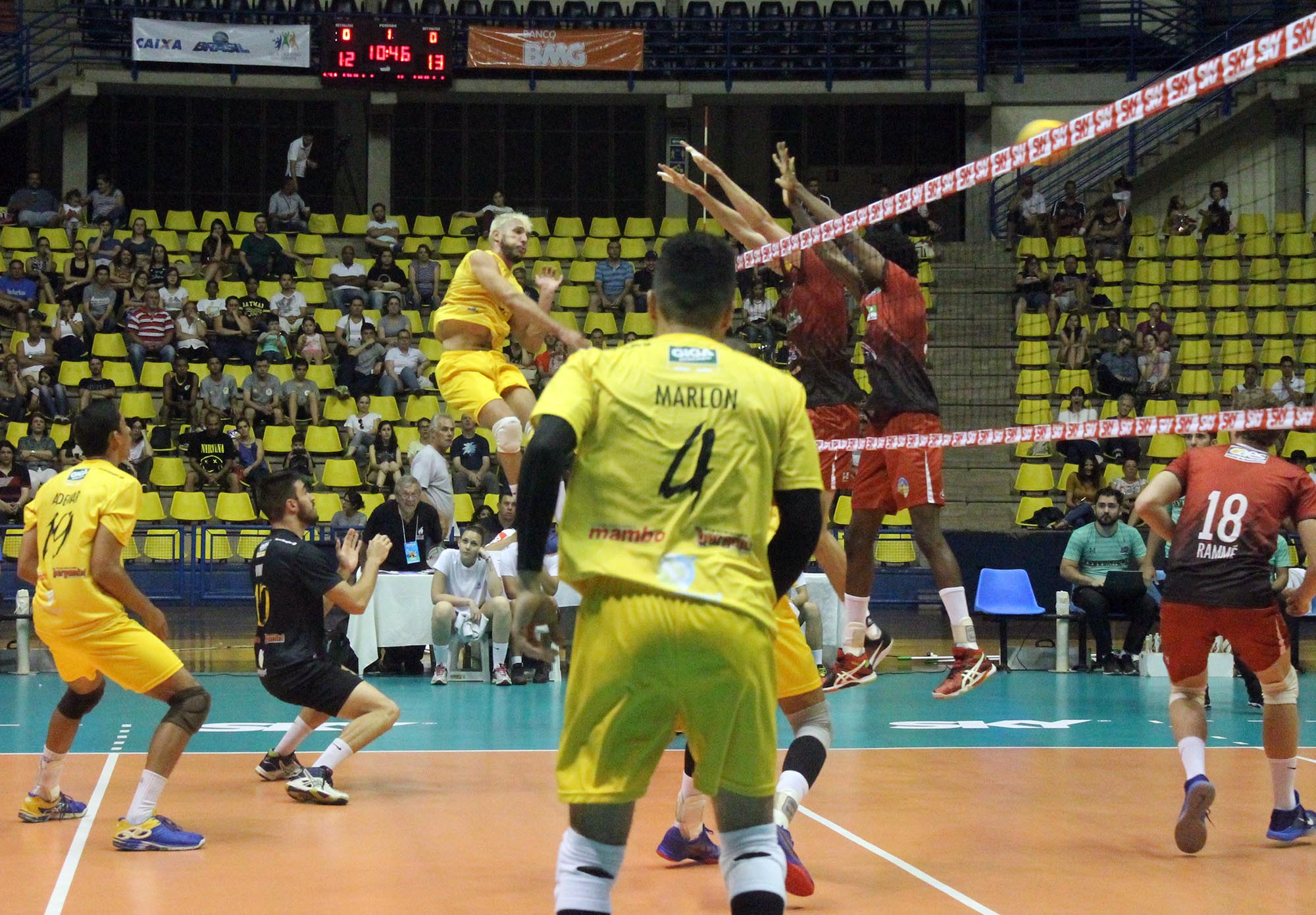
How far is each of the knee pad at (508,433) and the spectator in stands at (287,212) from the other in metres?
16.4

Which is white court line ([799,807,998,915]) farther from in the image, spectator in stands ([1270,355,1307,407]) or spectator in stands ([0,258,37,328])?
spectator in stands ([0,258,37,328])

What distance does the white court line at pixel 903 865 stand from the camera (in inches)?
226

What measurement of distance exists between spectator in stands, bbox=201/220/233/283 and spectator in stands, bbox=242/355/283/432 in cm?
293

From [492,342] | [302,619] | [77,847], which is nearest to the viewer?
[77,847]

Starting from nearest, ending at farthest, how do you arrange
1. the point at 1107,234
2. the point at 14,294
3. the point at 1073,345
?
the point at 1073,345 < the point at 14,294 < the point at 1107,234

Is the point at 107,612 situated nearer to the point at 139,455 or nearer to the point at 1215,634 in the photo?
the point at 1215,634

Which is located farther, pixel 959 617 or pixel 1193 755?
pixel 959 617

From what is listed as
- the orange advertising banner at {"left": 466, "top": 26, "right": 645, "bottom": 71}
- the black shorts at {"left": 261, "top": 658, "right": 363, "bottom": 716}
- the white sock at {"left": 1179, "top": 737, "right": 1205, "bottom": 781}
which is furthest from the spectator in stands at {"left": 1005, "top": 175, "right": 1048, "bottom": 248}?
the black shorts at {"left": 261, "top": 658, "right": 363, "bottom": 716}

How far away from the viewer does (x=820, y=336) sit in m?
7.55

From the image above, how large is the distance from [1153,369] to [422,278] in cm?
989

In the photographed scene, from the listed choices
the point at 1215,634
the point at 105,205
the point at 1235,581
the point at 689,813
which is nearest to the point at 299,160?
the point at 105,205

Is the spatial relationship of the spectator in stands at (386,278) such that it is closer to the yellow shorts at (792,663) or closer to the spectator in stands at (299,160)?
the spectator in stands at (299,160)

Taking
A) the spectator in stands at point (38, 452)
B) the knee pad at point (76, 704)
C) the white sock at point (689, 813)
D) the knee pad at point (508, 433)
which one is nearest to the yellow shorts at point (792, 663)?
the white sock at point (689, 813)

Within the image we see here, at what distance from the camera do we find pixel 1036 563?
15.6m
